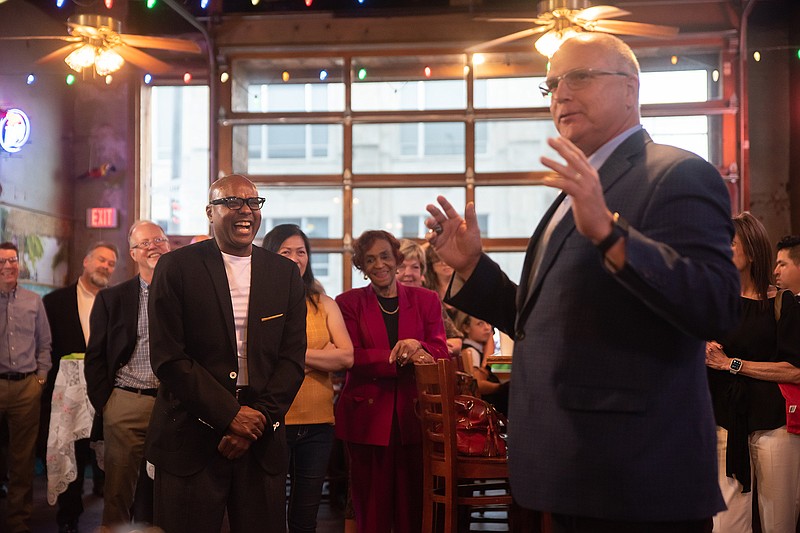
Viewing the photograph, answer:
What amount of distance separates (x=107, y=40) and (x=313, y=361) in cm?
403

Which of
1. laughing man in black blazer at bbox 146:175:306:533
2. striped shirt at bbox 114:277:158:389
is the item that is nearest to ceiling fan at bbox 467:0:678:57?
striped shirt at bbox 114:277:158:389

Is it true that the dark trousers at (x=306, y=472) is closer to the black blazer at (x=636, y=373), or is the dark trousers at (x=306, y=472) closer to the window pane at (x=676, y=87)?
the black blazer at (x=636, y=373)

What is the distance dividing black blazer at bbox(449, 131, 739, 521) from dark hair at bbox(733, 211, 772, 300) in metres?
2.58

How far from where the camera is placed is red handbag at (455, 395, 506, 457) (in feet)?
13.6

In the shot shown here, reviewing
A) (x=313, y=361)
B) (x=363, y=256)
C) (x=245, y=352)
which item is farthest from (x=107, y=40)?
(x=245, y=352)

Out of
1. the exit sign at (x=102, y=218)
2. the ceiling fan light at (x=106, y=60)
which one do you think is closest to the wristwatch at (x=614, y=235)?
the ceiling fan light at (x=106, y=60)

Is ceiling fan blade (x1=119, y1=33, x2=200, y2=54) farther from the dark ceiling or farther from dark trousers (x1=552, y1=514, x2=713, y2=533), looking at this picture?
dark trousers (x1=552, y1=514, x2=713, y2=533)

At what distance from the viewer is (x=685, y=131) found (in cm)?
880

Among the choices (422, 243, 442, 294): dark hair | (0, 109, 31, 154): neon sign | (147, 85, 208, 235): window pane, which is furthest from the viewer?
(147, 85, 208, 235): window pane

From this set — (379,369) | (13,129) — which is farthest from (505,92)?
(379,369)

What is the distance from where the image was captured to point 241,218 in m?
3.25

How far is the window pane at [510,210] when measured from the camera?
9.03 meters

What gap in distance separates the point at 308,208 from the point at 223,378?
6.21 m

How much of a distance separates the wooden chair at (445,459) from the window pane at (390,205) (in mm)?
4936
